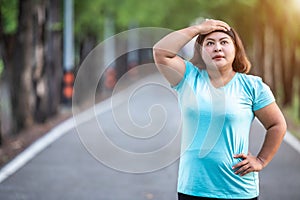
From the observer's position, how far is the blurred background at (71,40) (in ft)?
58.0

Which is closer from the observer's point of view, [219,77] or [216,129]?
[216,129]

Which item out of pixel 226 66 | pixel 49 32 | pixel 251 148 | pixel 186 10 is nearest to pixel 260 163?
pixel 226 66

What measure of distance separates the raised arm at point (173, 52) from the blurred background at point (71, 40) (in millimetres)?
1328

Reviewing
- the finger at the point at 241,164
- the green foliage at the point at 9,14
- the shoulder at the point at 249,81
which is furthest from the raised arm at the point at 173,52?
the green foliage at the point at 9,14

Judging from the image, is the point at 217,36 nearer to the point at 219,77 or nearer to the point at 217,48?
the point at 217,48

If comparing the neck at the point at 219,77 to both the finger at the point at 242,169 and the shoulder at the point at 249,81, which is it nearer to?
the shoulder at the point at 249,81

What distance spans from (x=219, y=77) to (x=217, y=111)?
20cm

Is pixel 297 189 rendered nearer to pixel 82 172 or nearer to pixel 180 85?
pixel 82 172

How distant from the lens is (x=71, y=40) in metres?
24.7

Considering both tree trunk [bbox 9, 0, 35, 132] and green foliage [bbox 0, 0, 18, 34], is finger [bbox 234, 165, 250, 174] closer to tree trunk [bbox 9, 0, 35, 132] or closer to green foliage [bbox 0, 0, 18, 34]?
tree trunk [bbox 9, 0, 35, 132]

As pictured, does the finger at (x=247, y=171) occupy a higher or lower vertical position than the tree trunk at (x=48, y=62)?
higher

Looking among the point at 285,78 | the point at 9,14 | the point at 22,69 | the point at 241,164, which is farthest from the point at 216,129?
the point at 285,78

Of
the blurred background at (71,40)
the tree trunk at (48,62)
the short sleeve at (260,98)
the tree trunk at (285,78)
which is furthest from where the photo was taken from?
the tree trunk at (285,78)

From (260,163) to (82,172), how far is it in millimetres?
7209
